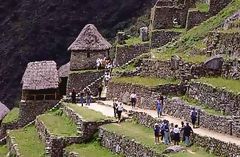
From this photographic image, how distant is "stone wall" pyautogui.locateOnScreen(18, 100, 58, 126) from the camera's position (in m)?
38.3

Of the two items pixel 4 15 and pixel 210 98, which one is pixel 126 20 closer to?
pixel 4 15

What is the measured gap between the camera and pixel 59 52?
7512cm

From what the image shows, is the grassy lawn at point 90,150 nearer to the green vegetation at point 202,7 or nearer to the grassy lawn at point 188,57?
the grassy lawn at point 188,57

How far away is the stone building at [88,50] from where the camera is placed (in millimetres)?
38594

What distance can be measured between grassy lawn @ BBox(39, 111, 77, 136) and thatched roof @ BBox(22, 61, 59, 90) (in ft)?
16.1

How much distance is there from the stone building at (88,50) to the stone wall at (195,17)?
464cm

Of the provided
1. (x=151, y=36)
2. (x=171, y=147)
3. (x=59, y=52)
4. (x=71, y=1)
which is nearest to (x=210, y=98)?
(x=171, y=147)

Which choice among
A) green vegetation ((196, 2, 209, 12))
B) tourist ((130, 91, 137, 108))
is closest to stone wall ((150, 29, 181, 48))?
green vegetation ((196, 2, 209, 12))


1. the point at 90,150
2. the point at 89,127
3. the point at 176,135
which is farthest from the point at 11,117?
the point at 176,135

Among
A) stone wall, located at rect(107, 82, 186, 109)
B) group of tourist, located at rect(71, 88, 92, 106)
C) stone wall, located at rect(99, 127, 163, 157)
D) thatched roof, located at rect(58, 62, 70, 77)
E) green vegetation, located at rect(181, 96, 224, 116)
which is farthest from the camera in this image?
thatched roof, located at rect(58, 62, 70, 77)

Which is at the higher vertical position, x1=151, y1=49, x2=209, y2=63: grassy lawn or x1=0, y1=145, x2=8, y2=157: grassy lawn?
x1=151, y1=49, x2=209, y2=63: grassy lawn

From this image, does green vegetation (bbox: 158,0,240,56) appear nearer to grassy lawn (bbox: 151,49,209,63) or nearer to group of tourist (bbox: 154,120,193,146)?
grassy lawn (bbox: 151,49,209,63)

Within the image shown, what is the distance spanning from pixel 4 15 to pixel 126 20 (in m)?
16.2

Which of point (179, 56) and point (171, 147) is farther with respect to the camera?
point (179, 56)
